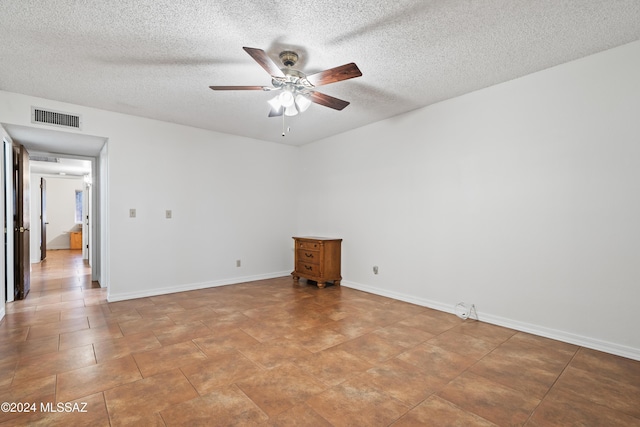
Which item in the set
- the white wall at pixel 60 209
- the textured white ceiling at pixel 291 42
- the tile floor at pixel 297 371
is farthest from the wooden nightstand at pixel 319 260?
the white wall at pixel 60 209

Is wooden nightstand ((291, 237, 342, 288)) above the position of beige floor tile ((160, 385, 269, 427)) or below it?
above

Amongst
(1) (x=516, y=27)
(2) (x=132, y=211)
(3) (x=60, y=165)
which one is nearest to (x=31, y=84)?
(2) (x=132, y=211)

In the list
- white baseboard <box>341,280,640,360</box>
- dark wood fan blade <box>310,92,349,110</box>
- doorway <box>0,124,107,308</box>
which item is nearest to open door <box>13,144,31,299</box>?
doorway <box>0,124,107,308</box>

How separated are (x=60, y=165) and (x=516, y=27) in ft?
31.3

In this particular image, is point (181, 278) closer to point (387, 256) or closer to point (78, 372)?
point (78, 372)

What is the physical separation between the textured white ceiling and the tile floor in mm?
2469

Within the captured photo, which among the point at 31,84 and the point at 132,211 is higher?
the point at 31,84

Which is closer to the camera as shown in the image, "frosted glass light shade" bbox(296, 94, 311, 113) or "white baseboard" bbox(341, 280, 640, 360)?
"white baseboard" bbox(341, 280, 640, 360)

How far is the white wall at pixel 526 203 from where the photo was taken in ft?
8.20

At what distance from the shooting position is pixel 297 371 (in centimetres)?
222

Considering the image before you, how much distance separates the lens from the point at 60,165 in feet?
25.0

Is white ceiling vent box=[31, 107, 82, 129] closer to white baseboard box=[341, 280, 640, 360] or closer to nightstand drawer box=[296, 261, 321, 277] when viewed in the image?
nightstand drawer box=[296, 261, 321, 277]

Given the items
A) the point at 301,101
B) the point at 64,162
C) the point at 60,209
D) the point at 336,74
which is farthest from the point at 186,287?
the point at 60,209

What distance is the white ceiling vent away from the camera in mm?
3486
